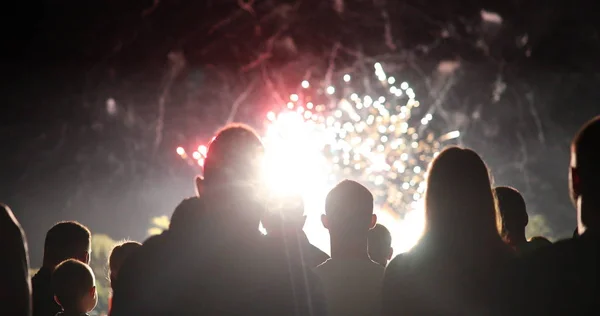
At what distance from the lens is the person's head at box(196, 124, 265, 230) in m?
3.06

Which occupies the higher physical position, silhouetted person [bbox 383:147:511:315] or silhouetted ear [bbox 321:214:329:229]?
silhouetted ear [bbox 321:214:329:229]

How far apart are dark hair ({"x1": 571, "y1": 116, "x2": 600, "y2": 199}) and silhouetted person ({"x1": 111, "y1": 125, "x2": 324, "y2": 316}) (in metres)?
1.35

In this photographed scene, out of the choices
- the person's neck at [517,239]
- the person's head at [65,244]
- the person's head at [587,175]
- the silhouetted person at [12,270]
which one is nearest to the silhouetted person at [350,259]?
the person's neck at [517,239]

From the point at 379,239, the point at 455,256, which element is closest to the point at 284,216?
the point at 455,256

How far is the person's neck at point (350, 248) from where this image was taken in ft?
13.4

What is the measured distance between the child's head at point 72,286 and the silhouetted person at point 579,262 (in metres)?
2.91

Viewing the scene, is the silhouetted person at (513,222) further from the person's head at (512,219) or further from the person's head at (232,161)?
the person's head at (232,161)

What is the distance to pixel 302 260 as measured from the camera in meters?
3.21

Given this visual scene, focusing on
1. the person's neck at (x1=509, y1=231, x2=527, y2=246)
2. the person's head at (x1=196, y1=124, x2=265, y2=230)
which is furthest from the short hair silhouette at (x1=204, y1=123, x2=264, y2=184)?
the person's neck at (x1=509, y1=231, x2=527, y2=246)

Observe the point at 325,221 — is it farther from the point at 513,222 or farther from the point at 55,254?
the point at 55,254

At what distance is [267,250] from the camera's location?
3070 mm

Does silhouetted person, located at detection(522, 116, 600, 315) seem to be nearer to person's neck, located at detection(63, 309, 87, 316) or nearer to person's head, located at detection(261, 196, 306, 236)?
person's head, located at detection(261, 196, 306, 236)

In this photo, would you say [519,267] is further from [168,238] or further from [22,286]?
[22,286]

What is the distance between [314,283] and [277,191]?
0.71 metres
